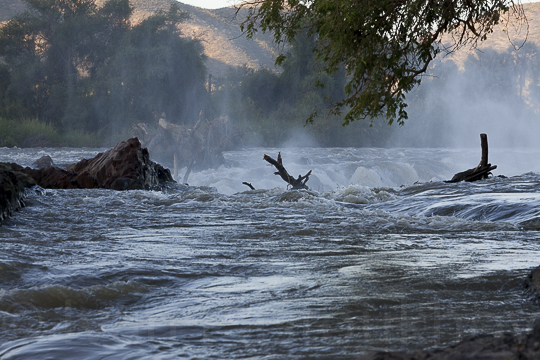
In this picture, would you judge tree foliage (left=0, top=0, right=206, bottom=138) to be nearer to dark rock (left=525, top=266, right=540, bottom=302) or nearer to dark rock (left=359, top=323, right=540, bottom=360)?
dark rock (left=525, top=266, right=540, bottom=302)

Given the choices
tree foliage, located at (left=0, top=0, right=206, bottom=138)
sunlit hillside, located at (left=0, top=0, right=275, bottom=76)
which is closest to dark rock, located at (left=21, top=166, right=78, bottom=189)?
tree foliage, located at (left=0, top=0, right=206, bottom=138)

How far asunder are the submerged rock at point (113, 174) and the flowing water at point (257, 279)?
2558 mm

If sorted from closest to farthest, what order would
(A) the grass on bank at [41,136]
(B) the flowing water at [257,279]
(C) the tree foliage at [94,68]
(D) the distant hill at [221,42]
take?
(B) the flowing water at [257,279], (A) the grass on bank at [41,136], (C) the tree foliage at [94,68], (D) the distant hill at [221,42]

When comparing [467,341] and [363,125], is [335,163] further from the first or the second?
[467,341]

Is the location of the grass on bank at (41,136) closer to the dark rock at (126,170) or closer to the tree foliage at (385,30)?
the dark rock at (126,170)

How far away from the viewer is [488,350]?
5.05 feet

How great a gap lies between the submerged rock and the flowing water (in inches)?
101

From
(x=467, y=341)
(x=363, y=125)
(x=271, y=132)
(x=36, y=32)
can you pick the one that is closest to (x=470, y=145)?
(x=363, y=125)

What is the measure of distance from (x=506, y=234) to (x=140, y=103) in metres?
42.3

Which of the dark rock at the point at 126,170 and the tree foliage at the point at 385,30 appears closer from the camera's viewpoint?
the tree foliage at the point at 385,30

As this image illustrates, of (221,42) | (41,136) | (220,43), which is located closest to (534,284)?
(41,136)

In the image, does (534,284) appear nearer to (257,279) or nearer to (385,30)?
(257,279)

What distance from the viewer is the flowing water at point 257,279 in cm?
244

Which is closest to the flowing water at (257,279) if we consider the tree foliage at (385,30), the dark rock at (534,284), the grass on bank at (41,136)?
the dark rock at (534,284)
